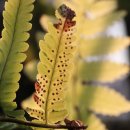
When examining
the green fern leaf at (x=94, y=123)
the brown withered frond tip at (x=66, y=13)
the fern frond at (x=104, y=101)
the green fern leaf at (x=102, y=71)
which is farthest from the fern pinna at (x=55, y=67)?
the green fern leaf at (x=102, y=71)

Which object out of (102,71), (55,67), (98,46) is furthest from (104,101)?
(55,67)

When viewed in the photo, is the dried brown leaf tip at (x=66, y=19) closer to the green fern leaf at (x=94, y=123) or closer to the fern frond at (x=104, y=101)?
the green fern leaf at (x=94, y=123)

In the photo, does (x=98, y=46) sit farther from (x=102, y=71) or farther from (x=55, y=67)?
(x=55, y=67)

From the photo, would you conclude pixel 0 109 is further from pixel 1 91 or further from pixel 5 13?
pixel 5 13

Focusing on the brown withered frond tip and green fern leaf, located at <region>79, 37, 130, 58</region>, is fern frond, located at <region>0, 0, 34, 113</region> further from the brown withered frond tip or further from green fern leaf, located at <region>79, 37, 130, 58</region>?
green fern leaf, located at <region>79, 37, 130, 58</region>

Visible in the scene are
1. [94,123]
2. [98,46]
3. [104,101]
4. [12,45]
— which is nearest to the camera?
[12,45]

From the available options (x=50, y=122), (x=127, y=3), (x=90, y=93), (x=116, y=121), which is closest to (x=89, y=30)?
(x=90, y=93)

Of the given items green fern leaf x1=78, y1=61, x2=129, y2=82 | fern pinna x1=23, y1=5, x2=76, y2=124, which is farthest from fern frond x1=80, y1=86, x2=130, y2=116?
fern pinna x1=23, y1=5, x2=76, y2=124
